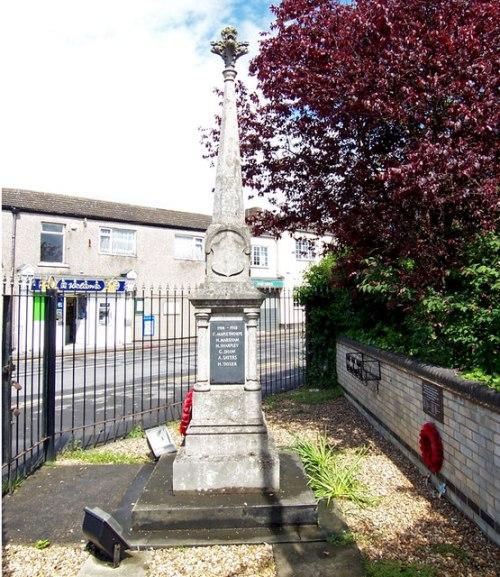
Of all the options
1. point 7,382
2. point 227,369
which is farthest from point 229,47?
point 7,382

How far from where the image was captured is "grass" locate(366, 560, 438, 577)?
3420 mm

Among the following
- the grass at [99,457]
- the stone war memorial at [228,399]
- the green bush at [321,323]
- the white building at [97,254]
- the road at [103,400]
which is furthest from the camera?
the white building at [97,254]

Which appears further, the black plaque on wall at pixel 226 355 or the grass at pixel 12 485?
the grass at pixel 12 485

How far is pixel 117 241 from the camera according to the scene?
23.2 metres

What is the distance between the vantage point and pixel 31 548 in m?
3.95

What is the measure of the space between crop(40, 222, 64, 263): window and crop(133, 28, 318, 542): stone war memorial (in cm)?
1856

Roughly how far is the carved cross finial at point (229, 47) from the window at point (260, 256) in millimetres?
22979

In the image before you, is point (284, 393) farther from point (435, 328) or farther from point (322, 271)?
point (435, 328)

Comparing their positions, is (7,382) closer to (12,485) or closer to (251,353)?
(12,485)

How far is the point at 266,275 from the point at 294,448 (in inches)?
891

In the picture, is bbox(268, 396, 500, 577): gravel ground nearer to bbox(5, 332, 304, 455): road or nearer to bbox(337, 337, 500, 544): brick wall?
bbox(337, 337, 500, 544): brick wall

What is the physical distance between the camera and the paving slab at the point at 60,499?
4250mm

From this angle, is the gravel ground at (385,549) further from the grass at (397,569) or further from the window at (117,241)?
the window at (117,241)

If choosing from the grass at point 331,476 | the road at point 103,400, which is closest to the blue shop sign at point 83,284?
the road at point 103,400
